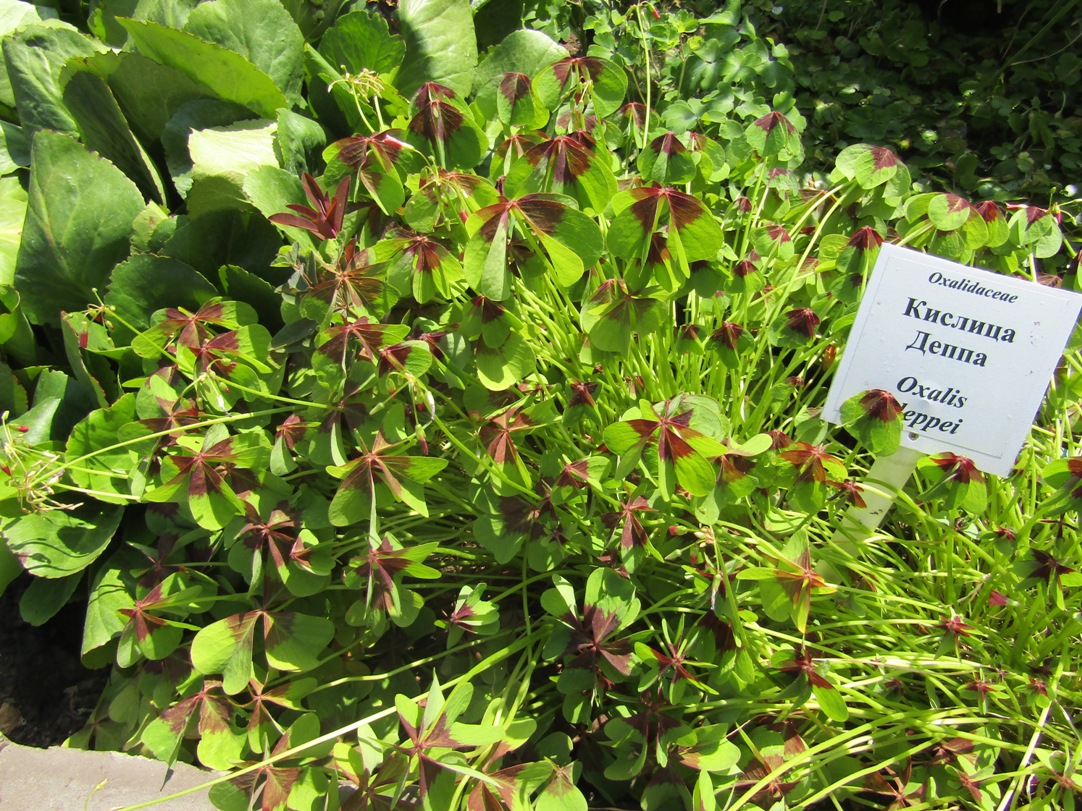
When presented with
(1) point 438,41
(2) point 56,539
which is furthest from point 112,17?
(2) point 56,539

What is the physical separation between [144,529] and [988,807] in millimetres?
1425

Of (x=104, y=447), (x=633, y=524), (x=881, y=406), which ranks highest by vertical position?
(x=881, y=406)

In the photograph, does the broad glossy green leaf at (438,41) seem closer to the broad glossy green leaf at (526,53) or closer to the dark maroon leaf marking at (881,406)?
the broad glossy green leaf at (526,53)

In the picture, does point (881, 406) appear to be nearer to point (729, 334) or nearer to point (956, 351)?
point (956, 351)

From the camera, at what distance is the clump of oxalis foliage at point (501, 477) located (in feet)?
3.48

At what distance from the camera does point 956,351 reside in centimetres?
108

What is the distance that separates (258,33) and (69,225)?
1.78 ft

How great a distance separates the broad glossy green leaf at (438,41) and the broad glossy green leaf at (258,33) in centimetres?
23

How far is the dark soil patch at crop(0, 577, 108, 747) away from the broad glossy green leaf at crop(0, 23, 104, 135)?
989mm

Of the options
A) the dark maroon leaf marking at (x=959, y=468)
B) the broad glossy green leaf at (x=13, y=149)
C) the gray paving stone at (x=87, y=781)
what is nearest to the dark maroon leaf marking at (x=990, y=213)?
the dark maroon leaf marking at (x=959, y=468)

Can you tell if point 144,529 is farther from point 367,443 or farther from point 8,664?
point 367,443

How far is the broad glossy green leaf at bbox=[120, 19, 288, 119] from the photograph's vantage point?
152cm

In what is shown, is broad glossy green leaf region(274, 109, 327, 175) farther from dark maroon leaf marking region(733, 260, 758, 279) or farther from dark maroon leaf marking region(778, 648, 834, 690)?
dark maroon leaf marking region(778, 648, 834, 690)

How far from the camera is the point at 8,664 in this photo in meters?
1.56
